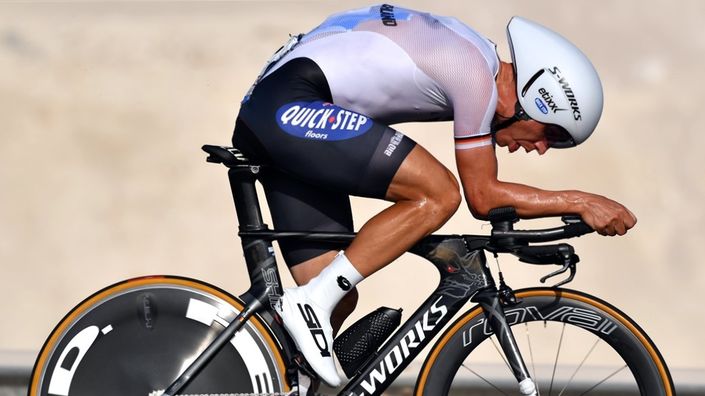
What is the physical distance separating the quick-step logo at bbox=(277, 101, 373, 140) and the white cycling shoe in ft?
1.72

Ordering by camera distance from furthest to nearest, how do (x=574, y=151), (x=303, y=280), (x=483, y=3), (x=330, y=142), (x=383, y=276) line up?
(x=483, y=3) → (x=574, y=151) → (x=383, y=276) → (x=303, y=280) → (x=330, y=142)

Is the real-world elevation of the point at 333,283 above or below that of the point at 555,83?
below

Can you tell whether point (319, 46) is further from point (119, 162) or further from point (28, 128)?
point (28, 128)

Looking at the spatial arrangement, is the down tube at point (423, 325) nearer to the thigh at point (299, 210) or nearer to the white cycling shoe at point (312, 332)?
the white cycling shoe at point (312, 332)

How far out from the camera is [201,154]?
8070 millimetres

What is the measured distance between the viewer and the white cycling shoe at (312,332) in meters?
4.12

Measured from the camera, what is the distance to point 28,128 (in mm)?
8453

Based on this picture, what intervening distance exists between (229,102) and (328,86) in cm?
436

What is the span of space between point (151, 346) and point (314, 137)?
921 mm

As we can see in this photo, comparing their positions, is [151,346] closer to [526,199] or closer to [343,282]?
[343,282]

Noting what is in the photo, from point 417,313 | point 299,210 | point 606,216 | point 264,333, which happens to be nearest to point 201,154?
point 299,210

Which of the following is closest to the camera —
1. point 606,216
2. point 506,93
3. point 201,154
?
point 606,216

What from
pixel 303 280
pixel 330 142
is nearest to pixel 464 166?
pixel 330 142

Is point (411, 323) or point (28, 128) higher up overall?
point (28, 128)
